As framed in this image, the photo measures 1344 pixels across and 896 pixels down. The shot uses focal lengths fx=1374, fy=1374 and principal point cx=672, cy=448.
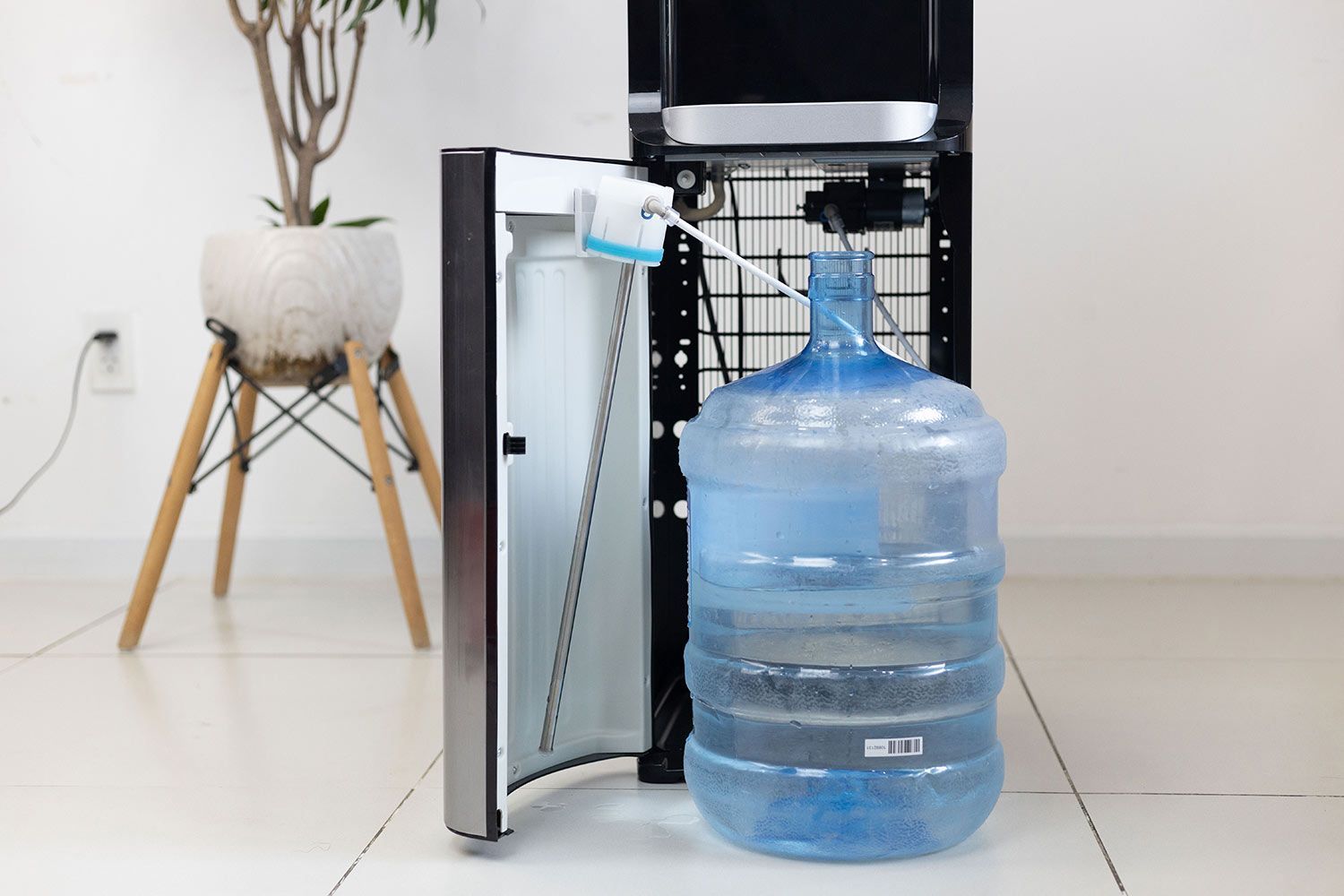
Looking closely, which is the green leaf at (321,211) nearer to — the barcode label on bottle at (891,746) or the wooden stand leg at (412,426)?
the wooden stand leg at (412,426)

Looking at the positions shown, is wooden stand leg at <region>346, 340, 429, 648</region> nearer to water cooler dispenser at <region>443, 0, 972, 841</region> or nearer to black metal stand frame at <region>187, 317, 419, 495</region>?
black metal stand frame at <region>187, 317, 419, 495</region>

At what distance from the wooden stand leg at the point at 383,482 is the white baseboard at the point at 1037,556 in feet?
1.11

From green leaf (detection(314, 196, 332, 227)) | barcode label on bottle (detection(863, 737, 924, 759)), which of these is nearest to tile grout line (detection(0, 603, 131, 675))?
green leaf (detection(314, 196, 332, 227))

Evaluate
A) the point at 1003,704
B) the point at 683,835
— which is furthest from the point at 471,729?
the point at 1003,704

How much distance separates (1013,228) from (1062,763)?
1013 mm

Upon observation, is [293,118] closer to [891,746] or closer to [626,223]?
[626,223]

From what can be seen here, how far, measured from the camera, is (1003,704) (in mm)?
1521

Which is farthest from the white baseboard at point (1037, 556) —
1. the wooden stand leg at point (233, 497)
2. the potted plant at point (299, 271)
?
the potted plant at point (299, 271)

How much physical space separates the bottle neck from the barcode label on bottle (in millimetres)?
310

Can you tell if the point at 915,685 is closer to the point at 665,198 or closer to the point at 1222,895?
the point at 1222,895

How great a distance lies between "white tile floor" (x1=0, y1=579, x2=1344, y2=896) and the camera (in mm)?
1083

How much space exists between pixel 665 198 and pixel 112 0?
4.75 ft

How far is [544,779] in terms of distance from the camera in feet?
4.28

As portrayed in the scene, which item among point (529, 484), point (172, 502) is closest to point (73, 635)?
point (172, 502)
